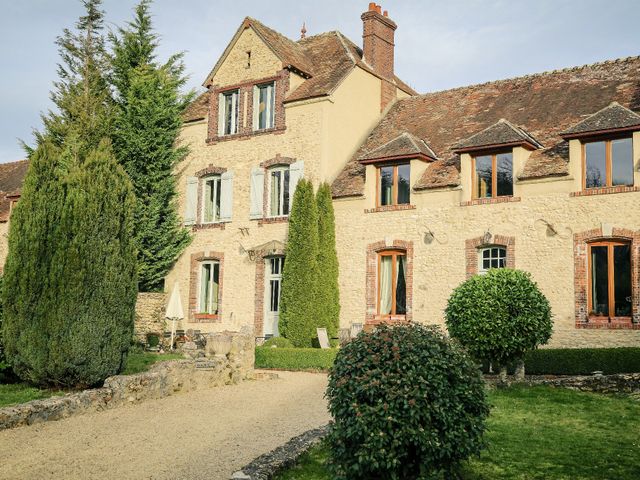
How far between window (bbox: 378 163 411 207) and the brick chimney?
203 inches

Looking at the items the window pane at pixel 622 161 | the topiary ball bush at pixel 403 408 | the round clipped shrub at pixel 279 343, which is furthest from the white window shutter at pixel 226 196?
the topiary ball bush at pixel 403 408

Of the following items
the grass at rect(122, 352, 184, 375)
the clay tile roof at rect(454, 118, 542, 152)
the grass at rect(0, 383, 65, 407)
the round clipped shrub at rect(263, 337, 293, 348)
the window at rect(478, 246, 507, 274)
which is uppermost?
the clay tile roof at rect(454, 118, 542, 152)

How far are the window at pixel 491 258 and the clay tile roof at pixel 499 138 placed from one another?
268 centimetres

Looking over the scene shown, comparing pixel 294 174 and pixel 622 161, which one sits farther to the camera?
pixel 294 174

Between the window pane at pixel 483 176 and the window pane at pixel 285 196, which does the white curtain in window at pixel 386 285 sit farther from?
the window pane at pixel 285 196

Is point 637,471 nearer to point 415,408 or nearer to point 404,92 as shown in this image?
point 415,408

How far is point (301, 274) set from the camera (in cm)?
1991

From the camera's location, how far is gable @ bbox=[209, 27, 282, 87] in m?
22.7

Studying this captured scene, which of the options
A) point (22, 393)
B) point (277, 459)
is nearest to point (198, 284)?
point (22, 393)

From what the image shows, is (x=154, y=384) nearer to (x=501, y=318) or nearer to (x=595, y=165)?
(x=501, y=318)

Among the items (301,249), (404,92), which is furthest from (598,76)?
(301,249)

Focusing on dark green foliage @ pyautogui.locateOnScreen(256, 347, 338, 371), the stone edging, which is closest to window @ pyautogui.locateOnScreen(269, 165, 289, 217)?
dark green foliage @ pyautogui.locateOnScreen(256, 347, 338, 371)

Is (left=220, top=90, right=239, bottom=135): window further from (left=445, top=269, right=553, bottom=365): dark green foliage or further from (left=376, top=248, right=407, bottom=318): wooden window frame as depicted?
(left=445, top=269, right=553, bottom=365): dark green foliage

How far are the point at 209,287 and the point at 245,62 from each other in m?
7.46
